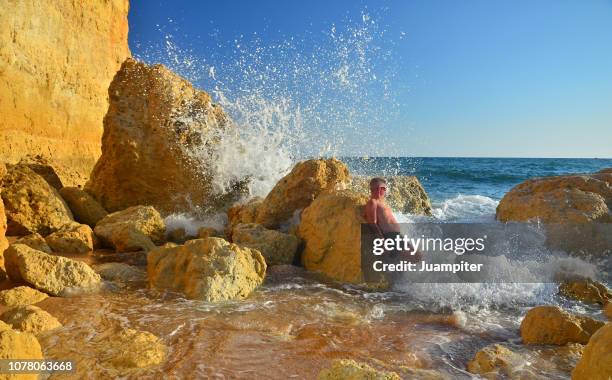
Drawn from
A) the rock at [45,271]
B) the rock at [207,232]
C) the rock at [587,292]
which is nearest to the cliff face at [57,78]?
the rock at [207,232]

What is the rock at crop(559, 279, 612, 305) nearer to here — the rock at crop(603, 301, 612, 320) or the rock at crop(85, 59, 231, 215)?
the rock at crop(603, 301, 612, 320)

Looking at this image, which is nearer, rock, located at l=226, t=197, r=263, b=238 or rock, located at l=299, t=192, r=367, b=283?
rock, located at l=299, t=192, r=367, b=283

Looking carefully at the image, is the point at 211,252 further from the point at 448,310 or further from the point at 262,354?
the point at 448,310

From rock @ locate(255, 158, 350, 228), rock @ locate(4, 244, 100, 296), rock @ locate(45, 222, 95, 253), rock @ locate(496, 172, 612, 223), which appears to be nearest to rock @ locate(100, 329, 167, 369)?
rock @ locate(4, 244, 100, 296)

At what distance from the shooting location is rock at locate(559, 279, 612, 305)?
3960mm

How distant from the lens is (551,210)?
550 cm

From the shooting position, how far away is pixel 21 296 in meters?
3.15

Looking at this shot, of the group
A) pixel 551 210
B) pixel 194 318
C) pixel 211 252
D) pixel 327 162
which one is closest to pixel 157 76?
pixel 327 162

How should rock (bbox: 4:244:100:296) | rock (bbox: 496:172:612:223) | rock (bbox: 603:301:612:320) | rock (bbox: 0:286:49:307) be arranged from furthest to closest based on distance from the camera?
rock (bbox: 496:172:612:223), rock (bbox: 603:301:612:320), rock (bbox: 4:244:100:296), rock (bbox: 0:286:49:307)

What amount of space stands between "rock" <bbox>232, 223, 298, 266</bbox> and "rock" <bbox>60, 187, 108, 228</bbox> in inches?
95.5

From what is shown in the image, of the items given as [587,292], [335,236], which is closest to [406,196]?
[335,236]

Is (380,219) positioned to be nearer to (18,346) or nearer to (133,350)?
(133,350)

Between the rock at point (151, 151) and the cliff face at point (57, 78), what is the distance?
251 centimetres

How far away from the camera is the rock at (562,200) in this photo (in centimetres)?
539
